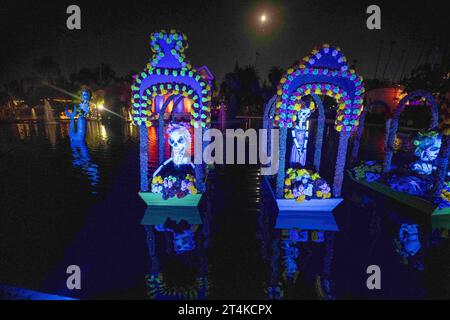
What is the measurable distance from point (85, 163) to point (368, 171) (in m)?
11.9

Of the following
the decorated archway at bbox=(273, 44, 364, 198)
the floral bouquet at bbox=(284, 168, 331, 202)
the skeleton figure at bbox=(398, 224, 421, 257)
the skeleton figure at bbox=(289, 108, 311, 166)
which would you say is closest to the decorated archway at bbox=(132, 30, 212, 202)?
the decorated archway at bbox=(273, 44, 364, 198)

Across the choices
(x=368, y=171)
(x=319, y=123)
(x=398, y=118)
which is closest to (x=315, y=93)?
(x=319, y=123)

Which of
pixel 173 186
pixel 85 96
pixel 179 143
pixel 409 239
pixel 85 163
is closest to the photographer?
pixel 409 239

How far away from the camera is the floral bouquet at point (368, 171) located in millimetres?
8475

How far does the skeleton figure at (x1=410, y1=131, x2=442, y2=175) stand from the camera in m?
7.49

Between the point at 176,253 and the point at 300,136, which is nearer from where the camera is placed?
the point at 176,253

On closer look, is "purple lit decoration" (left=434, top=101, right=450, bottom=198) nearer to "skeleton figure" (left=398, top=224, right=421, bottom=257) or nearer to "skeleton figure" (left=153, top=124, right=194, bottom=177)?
"skeleton figure" (left=398, top=224, right=421, bottom=257)

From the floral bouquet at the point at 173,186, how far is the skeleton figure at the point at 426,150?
7.38 meters

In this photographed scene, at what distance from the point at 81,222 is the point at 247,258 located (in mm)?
4232

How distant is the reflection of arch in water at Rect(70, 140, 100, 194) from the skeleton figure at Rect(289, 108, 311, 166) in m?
6.95

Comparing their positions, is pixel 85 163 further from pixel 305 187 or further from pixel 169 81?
pixel 305 187

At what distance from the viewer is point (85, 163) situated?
35.8 feet
